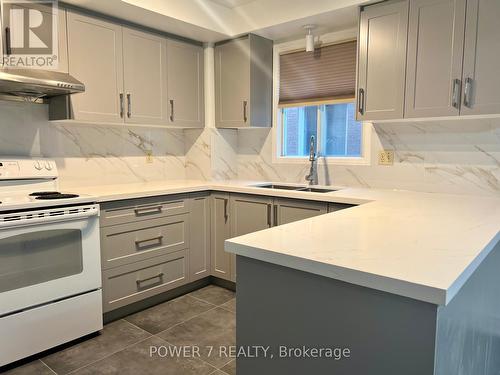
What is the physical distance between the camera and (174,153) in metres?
3.69

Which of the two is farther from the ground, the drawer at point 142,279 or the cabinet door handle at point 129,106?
the cabinet door handle at point 129,106

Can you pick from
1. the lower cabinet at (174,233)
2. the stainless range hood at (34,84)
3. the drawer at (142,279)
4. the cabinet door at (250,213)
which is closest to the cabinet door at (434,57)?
the lower cabinet at (174,233)

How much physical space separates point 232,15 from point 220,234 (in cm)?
191

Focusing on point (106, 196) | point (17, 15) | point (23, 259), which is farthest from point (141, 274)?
point (17, 15)

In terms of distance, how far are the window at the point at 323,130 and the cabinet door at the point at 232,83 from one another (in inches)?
16.9

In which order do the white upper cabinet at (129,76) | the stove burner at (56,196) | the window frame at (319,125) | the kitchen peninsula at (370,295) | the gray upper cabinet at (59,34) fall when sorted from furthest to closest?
the window frame at (319,125) → the white upper cabinet at (129,76) → the gray upper cabinet at (59,34) → the stove burner at (56,196) → the kitchen peninsula at (370,295)

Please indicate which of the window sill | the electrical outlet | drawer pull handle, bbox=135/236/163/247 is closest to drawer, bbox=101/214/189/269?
drawer pull handle, bbox=135/236/163/247

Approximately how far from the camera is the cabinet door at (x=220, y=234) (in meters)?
3.12

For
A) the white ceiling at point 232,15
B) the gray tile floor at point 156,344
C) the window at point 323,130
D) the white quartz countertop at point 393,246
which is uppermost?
the white ceiling at point 232,15

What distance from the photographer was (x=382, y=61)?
2521mm

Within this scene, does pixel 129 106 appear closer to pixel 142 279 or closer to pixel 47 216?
pixel 47 216

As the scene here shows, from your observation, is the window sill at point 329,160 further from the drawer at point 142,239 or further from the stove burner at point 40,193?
the stove burner at point 40,193

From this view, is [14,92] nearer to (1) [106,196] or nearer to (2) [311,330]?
(1) [106,196]

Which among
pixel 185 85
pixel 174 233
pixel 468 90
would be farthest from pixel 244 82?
pixel 468 90
